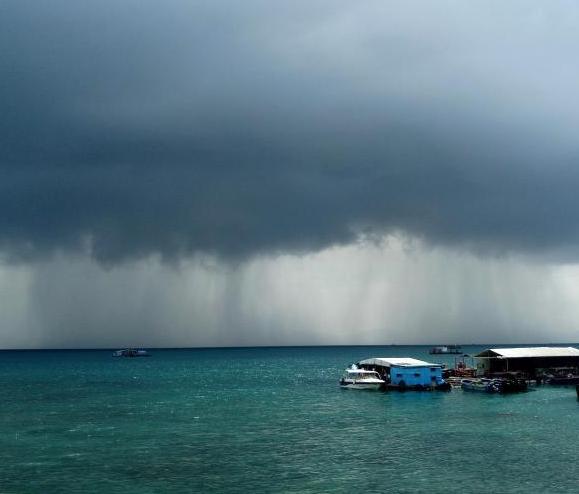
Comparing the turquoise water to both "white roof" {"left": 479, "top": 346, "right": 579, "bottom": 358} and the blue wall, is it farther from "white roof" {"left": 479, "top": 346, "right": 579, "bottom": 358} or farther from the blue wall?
"white roof" {"left": 479, "top": 346, "right": 579, "bottom": 358}

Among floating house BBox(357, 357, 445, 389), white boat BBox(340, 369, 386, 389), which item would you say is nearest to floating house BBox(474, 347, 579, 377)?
floating house BBox(357, 357, 445, 389)

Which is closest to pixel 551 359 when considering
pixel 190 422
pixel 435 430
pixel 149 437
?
pixel 435 430

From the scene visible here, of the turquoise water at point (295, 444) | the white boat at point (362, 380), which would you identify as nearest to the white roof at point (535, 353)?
the turquoise water at point (295, 444)

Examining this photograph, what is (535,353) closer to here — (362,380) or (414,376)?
(414,376)

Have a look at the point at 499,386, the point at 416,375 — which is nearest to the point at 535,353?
the point at 499,386

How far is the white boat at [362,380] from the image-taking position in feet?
375

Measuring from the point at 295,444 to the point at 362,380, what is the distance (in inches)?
2230

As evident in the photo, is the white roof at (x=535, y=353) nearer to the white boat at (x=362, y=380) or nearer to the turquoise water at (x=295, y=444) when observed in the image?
the turquoise water at (x=295, y=444)

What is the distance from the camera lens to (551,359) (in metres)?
126

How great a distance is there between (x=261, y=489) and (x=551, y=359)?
98889 mm

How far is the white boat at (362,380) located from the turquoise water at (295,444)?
10752mm

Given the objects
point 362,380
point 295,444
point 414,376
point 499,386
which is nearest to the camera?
point 295,444

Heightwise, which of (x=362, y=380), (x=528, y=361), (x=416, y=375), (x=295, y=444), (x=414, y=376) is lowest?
(x=295, y=444)

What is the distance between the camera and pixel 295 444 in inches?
2379
